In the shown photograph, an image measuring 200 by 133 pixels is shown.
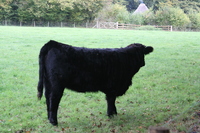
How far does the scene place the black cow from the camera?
16.3 ft

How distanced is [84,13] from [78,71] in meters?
54.6

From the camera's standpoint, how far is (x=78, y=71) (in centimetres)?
504

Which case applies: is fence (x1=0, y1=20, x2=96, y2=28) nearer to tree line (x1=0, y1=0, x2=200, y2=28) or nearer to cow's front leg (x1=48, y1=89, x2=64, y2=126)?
tree line (x1=0, y1=0, x2=200, y2=28)

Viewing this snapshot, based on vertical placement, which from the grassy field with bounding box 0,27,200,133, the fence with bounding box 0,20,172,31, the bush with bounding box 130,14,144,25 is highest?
the bush with bounding box 130,14,144,25

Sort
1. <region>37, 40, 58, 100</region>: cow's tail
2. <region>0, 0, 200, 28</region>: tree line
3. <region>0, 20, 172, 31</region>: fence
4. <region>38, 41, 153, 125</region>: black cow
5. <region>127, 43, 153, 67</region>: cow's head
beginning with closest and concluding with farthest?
<region>38, 41, 153, 125</region>: black cow, <region>37, 40, 58, 100</region>: cow's tail, <region>127, 43, 153, 67</region>: cow's head, <region>0, 20, 172, 31</region>: fence, <region>0, 0, 200, 28</region>: tree line

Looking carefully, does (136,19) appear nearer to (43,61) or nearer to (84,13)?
(84,13)

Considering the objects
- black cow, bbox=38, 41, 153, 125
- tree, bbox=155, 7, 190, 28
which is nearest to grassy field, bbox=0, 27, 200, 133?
black cow, bbox=38, 41, 153, 125

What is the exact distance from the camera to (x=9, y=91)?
7246mm

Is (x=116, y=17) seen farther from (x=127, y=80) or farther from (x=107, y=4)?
(x=127, y=80)

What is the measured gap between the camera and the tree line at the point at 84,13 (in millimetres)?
51750

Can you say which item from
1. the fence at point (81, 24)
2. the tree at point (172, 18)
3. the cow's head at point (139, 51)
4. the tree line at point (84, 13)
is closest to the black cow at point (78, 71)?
the cow's head at point (139, 51)

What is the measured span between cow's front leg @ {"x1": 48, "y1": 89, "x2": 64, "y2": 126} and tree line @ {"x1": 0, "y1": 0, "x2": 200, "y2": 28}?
4877 cm

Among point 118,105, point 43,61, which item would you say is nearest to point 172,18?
point 118,105

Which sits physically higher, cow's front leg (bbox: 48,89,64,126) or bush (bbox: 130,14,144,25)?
bush (bbox: 130,14,144,25)
